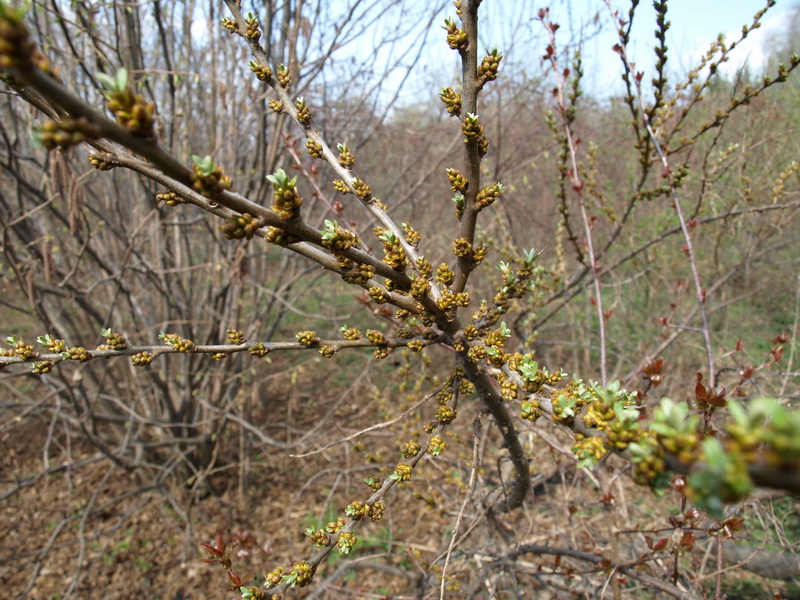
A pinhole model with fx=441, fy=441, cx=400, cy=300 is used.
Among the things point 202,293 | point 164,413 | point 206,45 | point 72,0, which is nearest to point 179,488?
point 164,413

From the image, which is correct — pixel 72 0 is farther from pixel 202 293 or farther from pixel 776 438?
pixel 776 438

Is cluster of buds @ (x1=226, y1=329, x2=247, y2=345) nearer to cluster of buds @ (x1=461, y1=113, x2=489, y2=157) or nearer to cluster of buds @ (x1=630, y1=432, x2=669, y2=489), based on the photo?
cluster of buds @ (x1=461, y1=113, x2=489, y2=157)

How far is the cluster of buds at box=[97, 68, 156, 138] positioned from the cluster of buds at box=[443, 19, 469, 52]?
0.65 meters

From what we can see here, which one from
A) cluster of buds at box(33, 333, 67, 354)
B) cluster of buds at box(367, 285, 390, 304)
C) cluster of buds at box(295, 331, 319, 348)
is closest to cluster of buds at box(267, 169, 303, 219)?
cluster of buds at box(367, 285, 390, 304)

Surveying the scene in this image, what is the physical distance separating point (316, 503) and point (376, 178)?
5.17m

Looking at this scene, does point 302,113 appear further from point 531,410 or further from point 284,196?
point 531,410

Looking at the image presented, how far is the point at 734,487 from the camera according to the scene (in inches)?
15.0

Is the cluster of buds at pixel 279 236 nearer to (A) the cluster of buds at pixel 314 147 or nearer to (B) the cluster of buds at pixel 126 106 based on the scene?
(B) the cluster of buds at pixel 126 106

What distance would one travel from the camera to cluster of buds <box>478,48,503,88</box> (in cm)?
100

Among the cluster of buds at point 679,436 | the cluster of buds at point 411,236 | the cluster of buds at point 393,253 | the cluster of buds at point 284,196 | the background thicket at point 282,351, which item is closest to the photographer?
the cluster of buds at point 679,436

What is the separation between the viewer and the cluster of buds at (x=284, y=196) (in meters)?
0.77

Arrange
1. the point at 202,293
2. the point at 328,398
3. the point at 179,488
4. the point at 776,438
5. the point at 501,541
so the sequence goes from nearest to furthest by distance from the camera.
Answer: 1. the point at 776,438
2. the point at 501,541
3. the point at 179,488
4. the point at 202,293
5. the point at 328,398

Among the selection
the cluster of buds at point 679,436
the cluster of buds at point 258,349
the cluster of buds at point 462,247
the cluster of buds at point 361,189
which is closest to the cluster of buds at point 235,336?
the cluster of buds at point 258,349

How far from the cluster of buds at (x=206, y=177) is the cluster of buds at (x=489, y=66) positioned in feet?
2.14
